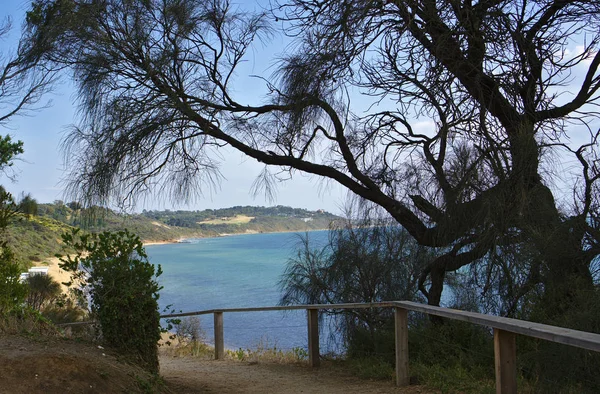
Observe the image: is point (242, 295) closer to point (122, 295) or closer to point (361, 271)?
point (361, 271)

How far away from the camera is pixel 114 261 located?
5.33 metres

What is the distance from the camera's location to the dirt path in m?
5.58

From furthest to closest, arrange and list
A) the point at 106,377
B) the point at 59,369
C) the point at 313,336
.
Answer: the point at 313,336
the point at 106,377
the point at 59,369

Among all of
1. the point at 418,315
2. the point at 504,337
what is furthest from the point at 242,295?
the point at 504,337

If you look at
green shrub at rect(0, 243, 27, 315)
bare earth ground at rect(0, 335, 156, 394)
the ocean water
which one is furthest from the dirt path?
green shrub at rect(0, 243, 27, 315)

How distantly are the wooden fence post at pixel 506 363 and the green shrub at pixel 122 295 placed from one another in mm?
3163

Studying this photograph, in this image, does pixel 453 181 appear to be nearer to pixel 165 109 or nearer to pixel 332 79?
pixel 332 79

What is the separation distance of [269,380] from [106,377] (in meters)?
2.47

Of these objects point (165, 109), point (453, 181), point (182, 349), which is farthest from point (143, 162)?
point (182, 349)

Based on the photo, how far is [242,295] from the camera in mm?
34719

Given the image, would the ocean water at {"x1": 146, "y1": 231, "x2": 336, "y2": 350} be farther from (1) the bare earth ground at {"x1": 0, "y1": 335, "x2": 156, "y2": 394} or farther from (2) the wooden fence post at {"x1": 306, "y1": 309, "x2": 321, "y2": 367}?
(1) the bare earth ground at {"x1": 0, "y1": 335, "x2": 156, "y2": 394}

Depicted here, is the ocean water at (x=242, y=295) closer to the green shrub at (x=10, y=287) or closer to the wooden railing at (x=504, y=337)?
the green shrub at (x=10, y=287)

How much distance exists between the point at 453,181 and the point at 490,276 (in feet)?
3.89

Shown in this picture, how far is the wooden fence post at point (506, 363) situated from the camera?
11.4 feet
